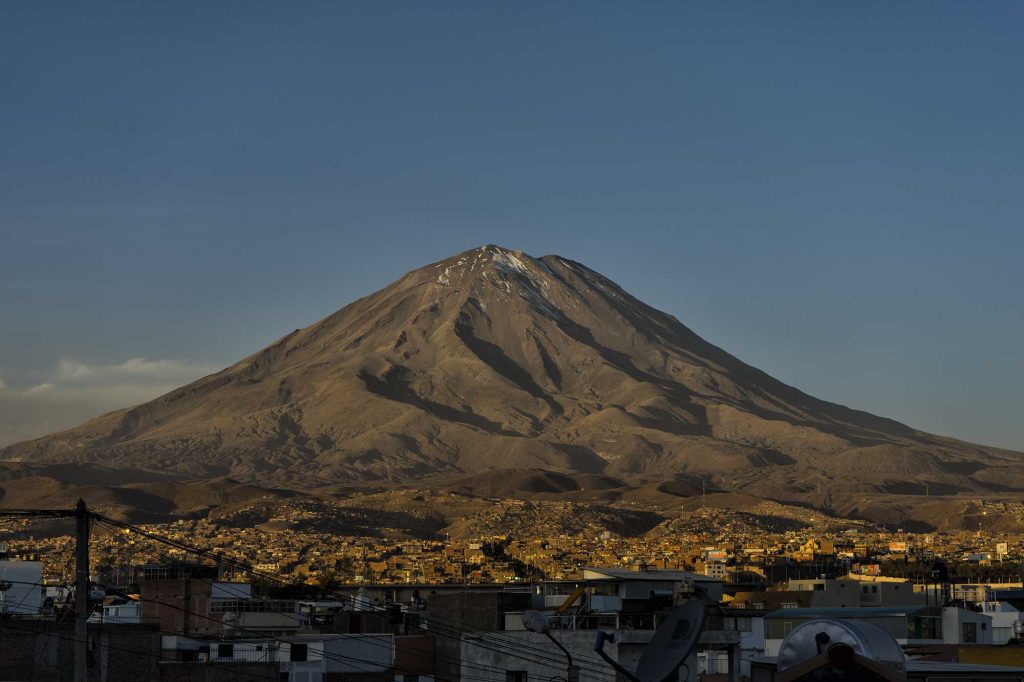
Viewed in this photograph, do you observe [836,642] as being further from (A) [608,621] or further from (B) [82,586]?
(A) [608,621]

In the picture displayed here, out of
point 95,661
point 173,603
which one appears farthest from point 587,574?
point 95,661

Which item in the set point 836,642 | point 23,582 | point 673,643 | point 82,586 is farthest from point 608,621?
point 836,642

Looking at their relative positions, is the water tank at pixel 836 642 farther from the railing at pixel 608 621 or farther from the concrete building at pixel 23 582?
the concrete building at pixel 23 582

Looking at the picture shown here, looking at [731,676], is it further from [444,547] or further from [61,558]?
[444,547]

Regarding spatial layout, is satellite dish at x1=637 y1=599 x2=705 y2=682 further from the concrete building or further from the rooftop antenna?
the concrete building

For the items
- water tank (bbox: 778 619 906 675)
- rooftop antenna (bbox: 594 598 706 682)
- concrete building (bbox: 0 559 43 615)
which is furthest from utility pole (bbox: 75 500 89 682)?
concrete building (bbox: 0 559 43 615)

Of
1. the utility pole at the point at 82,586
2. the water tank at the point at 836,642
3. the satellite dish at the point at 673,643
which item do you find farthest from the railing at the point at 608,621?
the water tank at the point at 836,642
